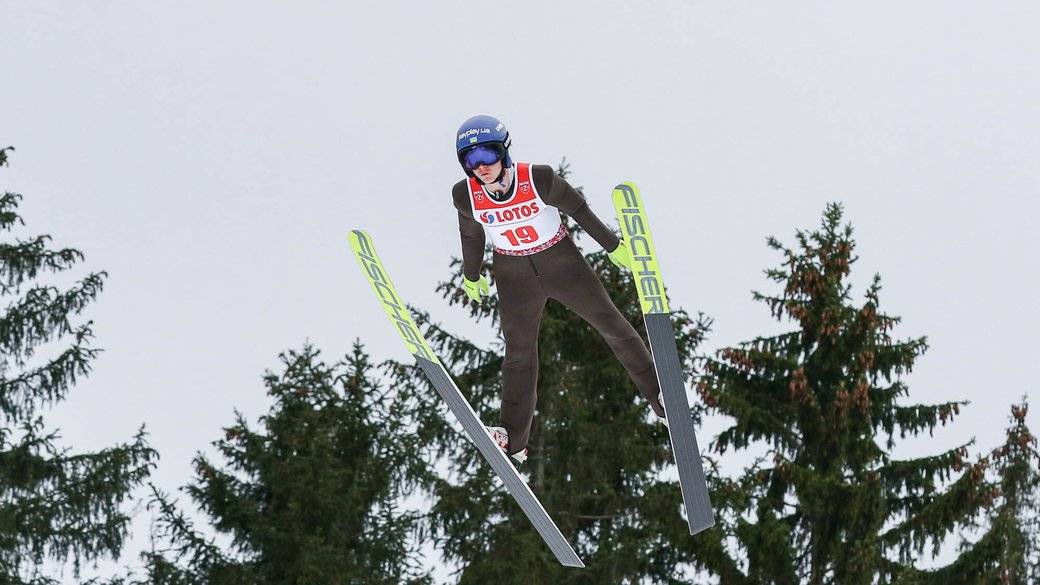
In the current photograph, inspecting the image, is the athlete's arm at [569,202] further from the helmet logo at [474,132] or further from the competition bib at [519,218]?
the helmet logo at [474,132]

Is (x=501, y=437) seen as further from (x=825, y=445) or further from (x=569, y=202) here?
(x=825, y=445)

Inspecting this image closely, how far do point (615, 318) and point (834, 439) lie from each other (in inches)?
499

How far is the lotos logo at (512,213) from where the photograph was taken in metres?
12.1

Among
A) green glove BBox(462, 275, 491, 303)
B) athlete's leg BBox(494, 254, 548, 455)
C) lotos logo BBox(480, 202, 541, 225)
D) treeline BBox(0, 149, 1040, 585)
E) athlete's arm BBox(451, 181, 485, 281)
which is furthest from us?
treeline BBox(0, 149, 1040, 585)

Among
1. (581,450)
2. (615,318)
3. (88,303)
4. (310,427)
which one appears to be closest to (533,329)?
(615,318)

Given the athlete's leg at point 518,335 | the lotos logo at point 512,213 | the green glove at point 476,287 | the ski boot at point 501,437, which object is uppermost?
the lotos logo at point 512,213

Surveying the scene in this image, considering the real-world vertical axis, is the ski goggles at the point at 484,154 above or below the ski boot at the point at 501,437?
above

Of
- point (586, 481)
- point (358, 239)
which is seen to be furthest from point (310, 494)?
point (358, 239)

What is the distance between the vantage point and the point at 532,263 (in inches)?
486

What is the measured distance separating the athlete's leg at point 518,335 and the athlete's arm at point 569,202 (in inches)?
17.2

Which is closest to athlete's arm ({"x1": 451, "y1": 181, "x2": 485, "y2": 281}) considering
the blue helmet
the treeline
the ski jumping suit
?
the ski jumping suit

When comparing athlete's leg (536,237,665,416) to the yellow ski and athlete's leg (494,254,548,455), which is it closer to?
athlete's leg (494,254,548,455)

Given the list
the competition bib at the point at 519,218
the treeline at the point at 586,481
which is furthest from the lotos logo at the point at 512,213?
the treeline at the point at 586,481

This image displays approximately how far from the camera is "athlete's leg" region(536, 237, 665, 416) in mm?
12320
